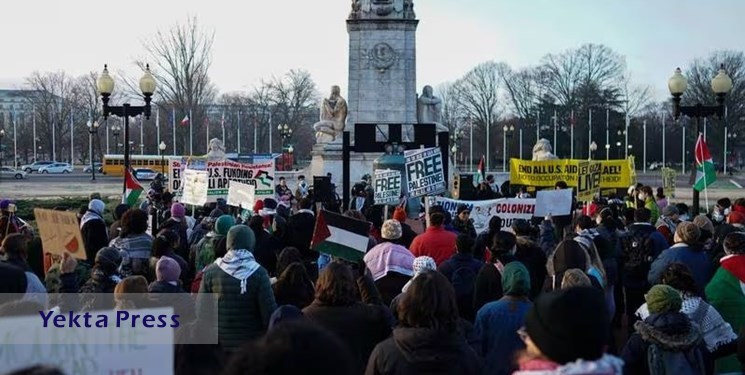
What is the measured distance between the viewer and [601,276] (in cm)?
815

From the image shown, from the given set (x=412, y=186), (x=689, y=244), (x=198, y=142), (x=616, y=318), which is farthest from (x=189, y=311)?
(x=198, y=142)

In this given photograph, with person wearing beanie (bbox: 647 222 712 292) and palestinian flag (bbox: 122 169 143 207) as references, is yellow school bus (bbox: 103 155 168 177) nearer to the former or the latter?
palestinian flag (bbox: 122 169 143 207)

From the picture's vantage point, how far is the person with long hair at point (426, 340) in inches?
200

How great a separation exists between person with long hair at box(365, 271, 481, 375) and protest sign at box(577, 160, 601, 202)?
555 inches

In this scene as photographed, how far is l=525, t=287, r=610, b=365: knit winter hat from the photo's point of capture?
3355mm

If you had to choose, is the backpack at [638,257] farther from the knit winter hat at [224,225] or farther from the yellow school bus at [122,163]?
the yellow school bus at [122,163]

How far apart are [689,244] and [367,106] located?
109 ft

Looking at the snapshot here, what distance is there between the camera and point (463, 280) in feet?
28.1

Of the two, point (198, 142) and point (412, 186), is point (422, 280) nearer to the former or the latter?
point (412, 186)

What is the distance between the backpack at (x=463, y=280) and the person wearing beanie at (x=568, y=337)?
16.5 ft

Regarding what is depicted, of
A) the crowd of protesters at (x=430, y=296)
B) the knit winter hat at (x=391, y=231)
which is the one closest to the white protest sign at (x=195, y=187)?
the crowd of protesters at (x=430, y=296)

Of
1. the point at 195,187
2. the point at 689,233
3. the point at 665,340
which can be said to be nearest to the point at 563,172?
the point at 195,187

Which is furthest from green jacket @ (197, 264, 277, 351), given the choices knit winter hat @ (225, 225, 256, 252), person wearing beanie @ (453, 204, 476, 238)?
person wearing beanie @ (453, 204, 476, 238)

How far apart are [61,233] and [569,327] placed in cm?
604
